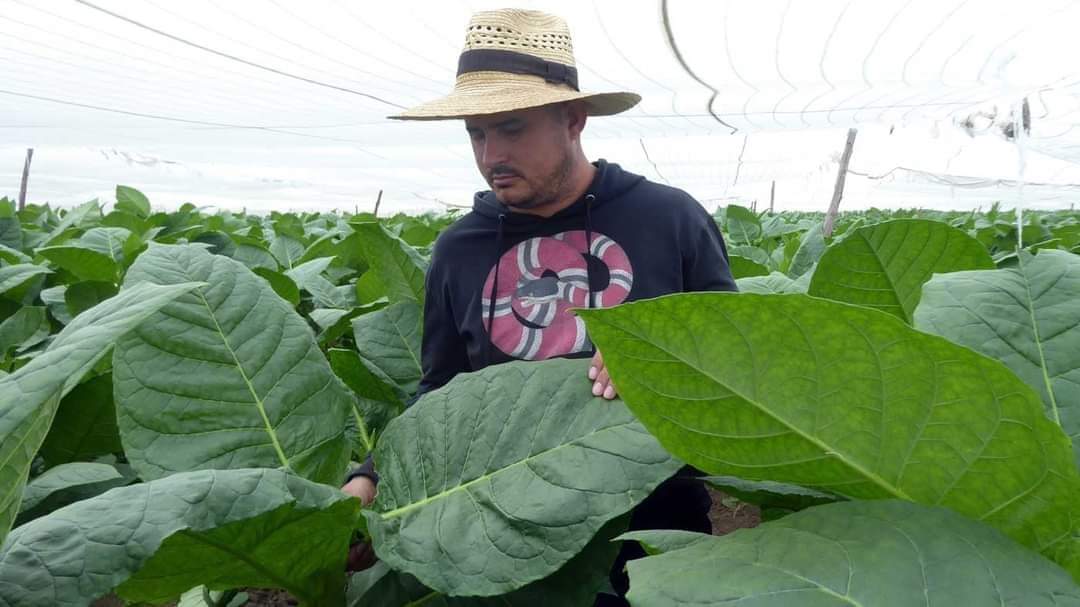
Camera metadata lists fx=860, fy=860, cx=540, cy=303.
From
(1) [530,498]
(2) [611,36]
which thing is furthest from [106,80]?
(1) [530,498]

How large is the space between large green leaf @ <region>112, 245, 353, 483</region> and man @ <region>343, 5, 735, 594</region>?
0.83 m

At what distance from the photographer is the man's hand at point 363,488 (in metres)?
1.46

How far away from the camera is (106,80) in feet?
40.5

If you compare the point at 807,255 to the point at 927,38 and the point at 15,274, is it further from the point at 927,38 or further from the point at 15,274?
the point at 927,38

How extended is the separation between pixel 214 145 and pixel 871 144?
22184mm

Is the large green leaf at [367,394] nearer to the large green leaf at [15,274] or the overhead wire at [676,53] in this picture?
the large green leaf at [15,274]

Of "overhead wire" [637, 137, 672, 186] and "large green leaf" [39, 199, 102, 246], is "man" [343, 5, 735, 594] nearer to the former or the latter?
"large green leaf" [39, 199, 102, 246]

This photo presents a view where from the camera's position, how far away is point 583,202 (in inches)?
89.3

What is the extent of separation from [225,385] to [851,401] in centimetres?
78

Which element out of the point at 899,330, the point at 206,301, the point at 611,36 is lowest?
the point at 206,301

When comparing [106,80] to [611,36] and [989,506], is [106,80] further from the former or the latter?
[989,506]

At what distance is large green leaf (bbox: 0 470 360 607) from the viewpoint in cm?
65

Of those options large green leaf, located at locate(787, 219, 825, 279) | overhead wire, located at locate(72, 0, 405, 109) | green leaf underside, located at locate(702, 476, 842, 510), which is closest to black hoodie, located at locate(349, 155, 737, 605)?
large green leaf, located at locate(787, 219, 825, 279)

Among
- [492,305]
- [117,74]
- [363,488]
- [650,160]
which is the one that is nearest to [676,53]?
[117,74]
